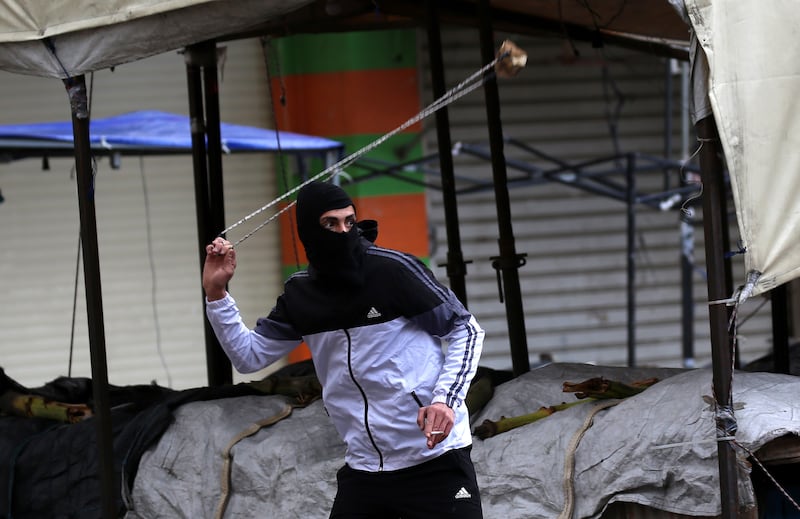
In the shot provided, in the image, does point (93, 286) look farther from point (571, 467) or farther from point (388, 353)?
point (571, 467)

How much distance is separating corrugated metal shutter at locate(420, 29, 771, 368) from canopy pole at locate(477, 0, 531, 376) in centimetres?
413

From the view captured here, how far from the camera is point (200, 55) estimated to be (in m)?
6.09

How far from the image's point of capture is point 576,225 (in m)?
10.1

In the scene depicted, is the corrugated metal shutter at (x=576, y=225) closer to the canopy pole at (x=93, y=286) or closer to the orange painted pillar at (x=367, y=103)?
the orange painted pillar at (x=367, y=103)

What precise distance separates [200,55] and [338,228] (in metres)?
2.94

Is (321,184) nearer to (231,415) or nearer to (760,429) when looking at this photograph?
(760,429)

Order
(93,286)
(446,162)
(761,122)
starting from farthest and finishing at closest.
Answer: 1. (446,162)
2. (93,286)
3. (761,122)

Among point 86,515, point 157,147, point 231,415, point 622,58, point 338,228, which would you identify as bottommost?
point 86,515

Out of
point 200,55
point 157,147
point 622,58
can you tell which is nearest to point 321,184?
point 200,55

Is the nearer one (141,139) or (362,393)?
(362,393)

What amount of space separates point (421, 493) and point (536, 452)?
95 cm

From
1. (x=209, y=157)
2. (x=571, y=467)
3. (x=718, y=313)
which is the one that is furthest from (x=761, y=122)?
(x=209, y=157)

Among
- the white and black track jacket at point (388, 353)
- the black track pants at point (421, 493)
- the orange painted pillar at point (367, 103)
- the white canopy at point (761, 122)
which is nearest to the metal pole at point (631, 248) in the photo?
the orange painted pillar at point (367, 103)

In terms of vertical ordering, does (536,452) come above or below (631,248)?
below
